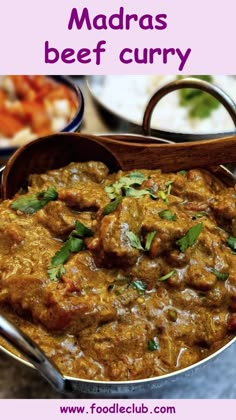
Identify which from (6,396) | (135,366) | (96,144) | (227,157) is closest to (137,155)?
(96,144)

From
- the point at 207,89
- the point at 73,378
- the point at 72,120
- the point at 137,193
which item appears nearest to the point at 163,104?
the point at 72,120

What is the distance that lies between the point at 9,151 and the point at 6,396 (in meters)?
0.94

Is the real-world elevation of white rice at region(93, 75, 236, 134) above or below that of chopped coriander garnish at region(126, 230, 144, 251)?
above

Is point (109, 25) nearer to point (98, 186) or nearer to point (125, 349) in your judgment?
point (98, 186)

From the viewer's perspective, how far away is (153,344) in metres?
1.32

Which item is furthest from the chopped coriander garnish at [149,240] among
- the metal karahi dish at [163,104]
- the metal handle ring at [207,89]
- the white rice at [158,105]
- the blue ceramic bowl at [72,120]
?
the white rice at [158,105]

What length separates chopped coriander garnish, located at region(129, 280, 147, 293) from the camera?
1364mm

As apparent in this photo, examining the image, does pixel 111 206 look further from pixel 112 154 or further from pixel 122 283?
pixel 112 154

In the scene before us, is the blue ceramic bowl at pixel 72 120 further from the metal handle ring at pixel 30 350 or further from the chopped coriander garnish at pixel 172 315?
the metal handle ring at pixel 30 350

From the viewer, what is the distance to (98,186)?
166 centimetres

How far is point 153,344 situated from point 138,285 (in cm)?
15

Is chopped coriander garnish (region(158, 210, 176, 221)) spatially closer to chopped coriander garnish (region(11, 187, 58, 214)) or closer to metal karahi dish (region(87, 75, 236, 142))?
chopped coriander garnish (region(11, 187, 58, 214))

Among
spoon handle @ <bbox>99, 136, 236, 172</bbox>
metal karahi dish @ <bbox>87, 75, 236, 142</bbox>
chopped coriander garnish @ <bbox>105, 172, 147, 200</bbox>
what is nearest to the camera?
chopped coriander garnish @ <bbox>105, 172, 147, 200</bbox>

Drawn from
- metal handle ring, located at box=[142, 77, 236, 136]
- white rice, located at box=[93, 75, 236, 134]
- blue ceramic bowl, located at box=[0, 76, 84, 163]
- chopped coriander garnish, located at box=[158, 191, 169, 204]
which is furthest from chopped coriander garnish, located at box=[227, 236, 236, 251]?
white rice, located at box=[93, 75, 236, 134]
